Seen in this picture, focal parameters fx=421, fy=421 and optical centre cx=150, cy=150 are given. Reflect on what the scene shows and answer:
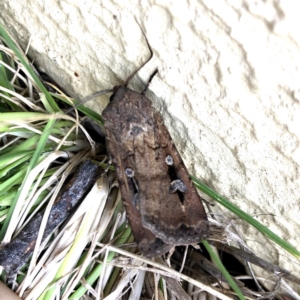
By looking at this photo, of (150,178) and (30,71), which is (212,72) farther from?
(30,71)

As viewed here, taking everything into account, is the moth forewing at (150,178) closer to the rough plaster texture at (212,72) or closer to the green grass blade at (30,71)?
the rough plaster texture at (212,72)

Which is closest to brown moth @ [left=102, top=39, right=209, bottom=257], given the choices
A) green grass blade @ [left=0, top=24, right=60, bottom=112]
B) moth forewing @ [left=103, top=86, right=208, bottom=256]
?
moth forewing @ [left=103, top=86, right=208, bottom=256]

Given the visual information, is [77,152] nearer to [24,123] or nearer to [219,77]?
[24,123]

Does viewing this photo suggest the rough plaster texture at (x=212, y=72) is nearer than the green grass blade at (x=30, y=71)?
Yes

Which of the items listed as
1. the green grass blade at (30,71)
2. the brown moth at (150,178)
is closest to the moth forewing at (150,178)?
the brown moth at (150,178)

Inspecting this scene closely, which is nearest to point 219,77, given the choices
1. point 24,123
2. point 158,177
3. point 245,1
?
point 245,1

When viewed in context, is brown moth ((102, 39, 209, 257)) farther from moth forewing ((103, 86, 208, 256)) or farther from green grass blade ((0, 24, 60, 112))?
green grass blade ((0, 24, 60, 112))
